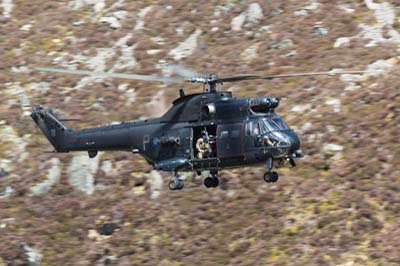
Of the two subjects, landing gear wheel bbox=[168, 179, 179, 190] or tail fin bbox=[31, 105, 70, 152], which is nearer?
landing gear wheel bbox=[168, 179, 179, 190]

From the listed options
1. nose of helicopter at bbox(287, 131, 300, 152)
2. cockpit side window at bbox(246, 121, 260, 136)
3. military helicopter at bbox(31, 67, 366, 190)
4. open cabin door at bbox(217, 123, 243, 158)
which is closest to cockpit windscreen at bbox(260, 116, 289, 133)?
military helicopter at bbox(31, 67, 366, 190)

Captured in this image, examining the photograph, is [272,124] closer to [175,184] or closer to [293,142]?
[293,142]

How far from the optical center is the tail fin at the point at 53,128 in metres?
31.6

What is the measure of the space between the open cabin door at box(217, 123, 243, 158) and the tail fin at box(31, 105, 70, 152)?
6.78 meters

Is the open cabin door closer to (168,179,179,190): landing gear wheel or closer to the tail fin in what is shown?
(168,179,179,190): landing gear wheel

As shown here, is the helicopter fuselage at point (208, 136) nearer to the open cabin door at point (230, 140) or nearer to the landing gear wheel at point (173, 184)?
the open cabin door at point (230, 140)

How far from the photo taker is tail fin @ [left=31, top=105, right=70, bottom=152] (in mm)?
31641

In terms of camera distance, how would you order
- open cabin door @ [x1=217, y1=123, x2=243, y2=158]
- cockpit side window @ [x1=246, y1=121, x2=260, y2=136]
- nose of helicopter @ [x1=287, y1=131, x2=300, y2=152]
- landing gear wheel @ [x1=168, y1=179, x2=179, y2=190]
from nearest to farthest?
nose of helicopter @ [x1=287, y1=131, x2=300, y2=152], cockpit side window @ [x1=246, y1=121, x2=260, y2=136], open cabin door @ [x1=217, y1=123, x2=243, y2=158], landing gear wheel @ [x1=168, y1=179, x2=179, y2=190]

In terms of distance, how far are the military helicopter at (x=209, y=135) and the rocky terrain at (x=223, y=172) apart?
4692 mm

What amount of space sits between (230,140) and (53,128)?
26.3ft

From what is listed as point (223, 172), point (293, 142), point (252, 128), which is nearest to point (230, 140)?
point (252, 128)

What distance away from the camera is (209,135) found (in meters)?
27.8

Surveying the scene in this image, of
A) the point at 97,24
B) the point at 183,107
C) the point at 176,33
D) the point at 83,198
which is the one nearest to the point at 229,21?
the point at 176,33

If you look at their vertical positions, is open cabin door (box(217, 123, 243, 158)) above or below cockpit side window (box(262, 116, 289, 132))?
below
